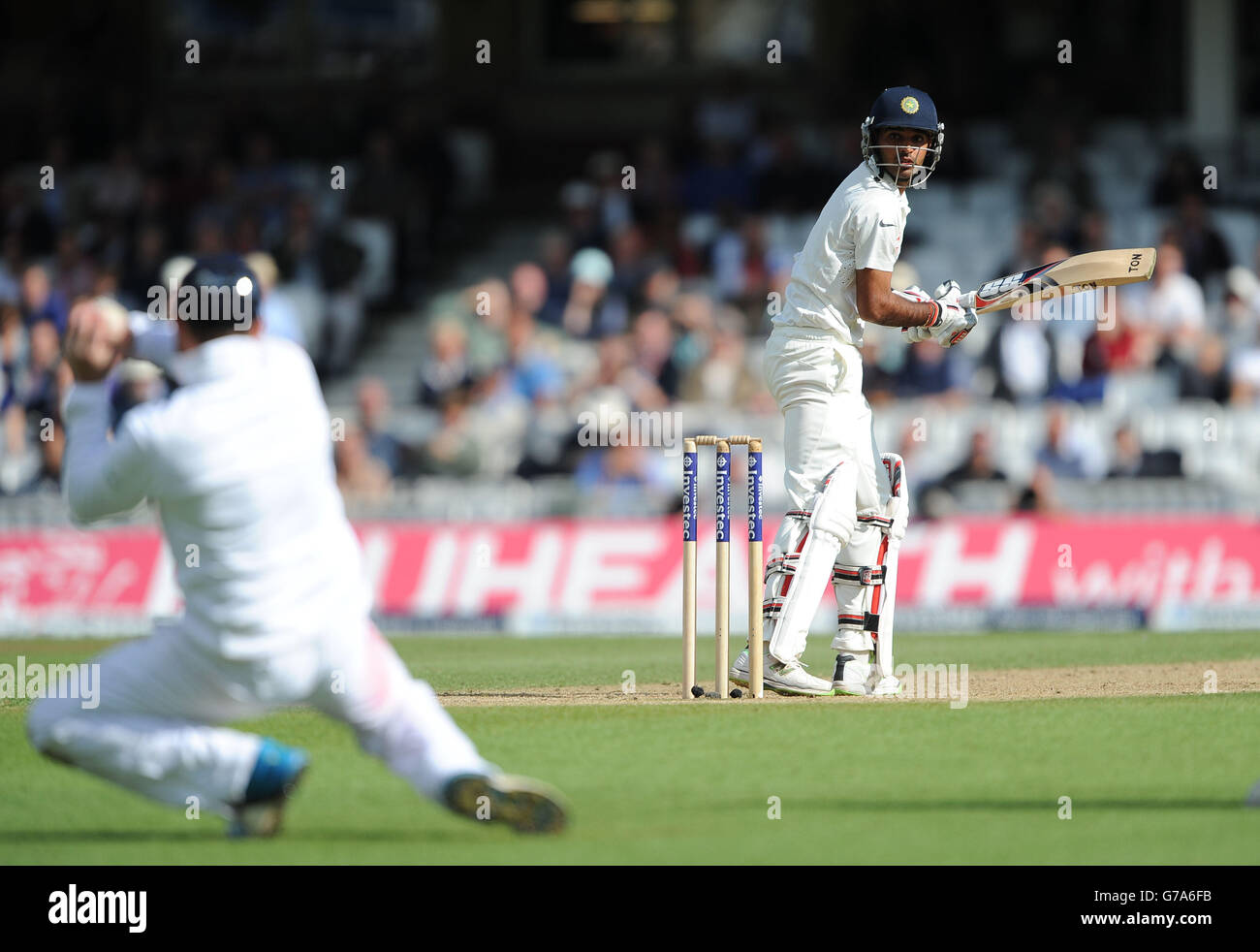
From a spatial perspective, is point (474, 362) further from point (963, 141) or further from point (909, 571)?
point (963, 141)

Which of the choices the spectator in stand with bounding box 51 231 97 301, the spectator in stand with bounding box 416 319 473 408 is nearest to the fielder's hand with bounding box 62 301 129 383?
the spectator in stand with bounding box 416 319 473 408

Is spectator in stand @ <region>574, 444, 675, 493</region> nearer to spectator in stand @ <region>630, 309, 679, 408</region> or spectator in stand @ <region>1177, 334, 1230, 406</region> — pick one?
spectator in stand @ <region>630, 309, 679, 408</region>

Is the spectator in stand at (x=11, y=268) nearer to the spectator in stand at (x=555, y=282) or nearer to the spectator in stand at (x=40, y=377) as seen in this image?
the spectator in stand at (x=40, y=377)

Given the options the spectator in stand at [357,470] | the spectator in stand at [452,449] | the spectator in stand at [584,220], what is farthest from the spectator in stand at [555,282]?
the spectator in stand at [357,470]

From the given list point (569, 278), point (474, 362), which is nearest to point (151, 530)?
point (474, 362)

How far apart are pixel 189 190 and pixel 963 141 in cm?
829

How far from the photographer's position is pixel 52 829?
21.4 ft

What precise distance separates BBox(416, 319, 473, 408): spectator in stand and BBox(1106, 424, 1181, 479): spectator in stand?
566 centimetres

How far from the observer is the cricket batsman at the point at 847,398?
8922mm

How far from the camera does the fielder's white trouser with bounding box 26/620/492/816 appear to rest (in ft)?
19.7

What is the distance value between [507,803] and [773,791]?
131 centimetres

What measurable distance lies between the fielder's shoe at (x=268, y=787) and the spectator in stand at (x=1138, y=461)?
10649mm

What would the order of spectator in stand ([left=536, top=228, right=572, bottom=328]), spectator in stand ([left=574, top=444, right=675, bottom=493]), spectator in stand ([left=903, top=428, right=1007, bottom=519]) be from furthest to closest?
spectator in stand ([left=536, top=228, right=572, bottom=328])
spectator in stand ([left=574, top=444, right=675, bottom=493])
spectator in stand ([left=903, top=428, right=1007, bottom=519])

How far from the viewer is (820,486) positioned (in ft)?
29.8
